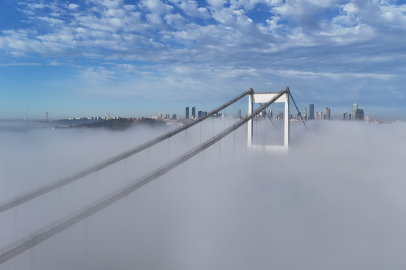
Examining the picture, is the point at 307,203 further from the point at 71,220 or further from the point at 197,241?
the point at 71,220

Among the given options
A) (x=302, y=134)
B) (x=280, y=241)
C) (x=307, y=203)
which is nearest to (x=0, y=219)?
(x=280, y=241)

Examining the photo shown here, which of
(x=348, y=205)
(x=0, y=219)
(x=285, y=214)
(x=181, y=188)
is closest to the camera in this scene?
(x=285, y=214)

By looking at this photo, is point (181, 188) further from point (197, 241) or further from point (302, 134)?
point (302, 134)

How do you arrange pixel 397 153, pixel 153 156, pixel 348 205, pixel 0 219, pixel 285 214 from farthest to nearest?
pixel 153 156
pixel 397 153
pixel 0 219
pixel 348 205
pixel 285 214

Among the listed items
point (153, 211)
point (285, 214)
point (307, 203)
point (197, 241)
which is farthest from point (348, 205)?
point (153, 211)

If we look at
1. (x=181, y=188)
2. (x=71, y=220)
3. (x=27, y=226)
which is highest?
(x=71, y=220)

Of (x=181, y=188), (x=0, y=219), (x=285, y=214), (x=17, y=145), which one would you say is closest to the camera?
(x=285, y=214)

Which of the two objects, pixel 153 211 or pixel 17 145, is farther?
pixel 17 145

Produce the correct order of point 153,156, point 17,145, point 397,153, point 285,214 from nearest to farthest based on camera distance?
point 285,214
point 397,153
point 153,156
point 17,145

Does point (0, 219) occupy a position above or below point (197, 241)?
below
